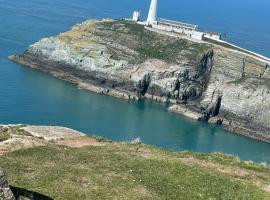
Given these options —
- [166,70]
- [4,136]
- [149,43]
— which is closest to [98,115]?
[166,70]

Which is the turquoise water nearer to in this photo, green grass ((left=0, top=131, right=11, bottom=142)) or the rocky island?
the rocky island

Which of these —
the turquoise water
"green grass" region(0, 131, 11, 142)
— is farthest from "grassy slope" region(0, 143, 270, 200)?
the turquoise water

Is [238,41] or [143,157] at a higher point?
[238,41]

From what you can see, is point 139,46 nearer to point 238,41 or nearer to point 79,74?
point 79,74

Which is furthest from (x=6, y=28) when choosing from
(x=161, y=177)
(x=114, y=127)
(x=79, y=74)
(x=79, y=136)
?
(x=161, y=177)

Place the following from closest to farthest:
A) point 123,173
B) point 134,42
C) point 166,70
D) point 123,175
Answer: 1. point 123,175
2. point 123,173
3. point 166,70
4. point 134,42

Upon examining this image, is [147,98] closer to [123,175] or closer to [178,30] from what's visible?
[178,30]

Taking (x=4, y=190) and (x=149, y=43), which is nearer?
(x=4, y=190)

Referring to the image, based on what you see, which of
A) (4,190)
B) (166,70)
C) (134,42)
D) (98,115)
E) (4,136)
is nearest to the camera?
(4,190)
